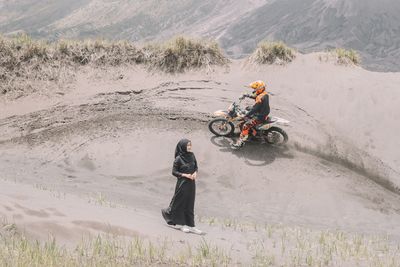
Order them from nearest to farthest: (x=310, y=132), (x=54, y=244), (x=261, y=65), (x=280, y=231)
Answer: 1. (x=54, y=244)
2. (x=280, y=231)
3. (x=310, y=132)
4. (x=261, y=65)

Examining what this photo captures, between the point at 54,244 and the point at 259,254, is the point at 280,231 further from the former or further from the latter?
the point at 54,244

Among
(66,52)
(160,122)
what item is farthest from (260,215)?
(66,52)

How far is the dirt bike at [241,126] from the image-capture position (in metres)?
15.6

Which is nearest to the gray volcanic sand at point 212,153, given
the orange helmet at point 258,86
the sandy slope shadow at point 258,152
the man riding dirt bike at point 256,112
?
the sandy slope shadow at point 258,152

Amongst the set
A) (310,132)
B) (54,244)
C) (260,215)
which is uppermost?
(54,244)

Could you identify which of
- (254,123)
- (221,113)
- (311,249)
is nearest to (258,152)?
(254,123)

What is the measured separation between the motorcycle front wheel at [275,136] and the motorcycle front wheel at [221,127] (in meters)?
1.14

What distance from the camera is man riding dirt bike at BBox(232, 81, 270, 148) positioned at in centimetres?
1499

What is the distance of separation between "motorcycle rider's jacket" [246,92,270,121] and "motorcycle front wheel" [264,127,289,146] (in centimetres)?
62

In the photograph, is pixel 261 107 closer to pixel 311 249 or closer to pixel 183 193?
pixel 183 193

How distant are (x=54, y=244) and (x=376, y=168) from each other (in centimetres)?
1126

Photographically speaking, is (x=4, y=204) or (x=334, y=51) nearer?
Result: (x=4, y=204)

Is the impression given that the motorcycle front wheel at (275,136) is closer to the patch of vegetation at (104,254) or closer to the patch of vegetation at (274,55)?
the patch of vegetation at (274,55)

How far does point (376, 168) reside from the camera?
15766 millimetres
